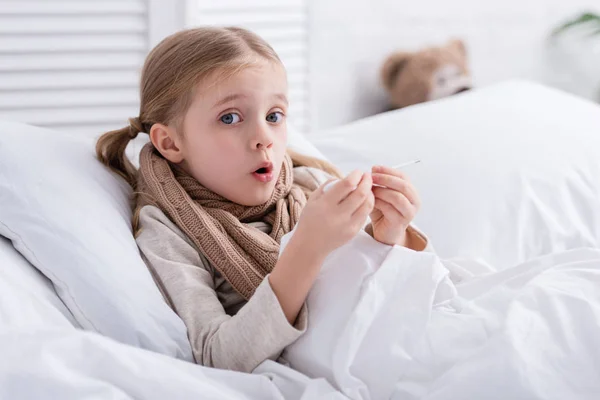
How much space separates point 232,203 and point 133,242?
0.16m

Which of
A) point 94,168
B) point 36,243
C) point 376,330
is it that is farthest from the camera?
point 94,168

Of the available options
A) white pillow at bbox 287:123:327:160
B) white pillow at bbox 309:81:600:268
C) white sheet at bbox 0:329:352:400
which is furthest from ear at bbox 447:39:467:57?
white sheet at bbox 0:329:352:400

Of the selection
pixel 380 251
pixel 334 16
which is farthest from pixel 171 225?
pixel 334 16

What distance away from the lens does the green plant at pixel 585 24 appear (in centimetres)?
302

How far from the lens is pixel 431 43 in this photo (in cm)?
300

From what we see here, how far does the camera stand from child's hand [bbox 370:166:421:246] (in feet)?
3.75

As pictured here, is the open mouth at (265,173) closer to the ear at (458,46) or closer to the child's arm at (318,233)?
the child's arm at (318,233)

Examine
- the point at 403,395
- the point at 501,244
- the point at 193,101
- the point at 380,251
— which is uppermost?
the point at 193,101

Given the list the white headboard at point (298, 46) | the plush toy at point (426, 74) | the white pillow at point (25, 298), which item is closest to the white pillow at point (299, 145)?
the white pillow at point (25, 298)

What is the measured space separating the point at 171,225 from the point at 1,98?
4.03ft

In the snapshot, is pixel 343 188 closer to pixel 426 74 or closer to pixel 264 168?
pixel 264 168

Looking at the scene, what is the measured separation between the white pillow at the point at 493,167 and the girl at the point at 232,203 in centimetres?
36

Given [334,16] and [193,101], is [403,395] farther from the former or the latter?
[334,16]

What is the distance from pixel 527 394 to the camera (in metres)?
0.94
